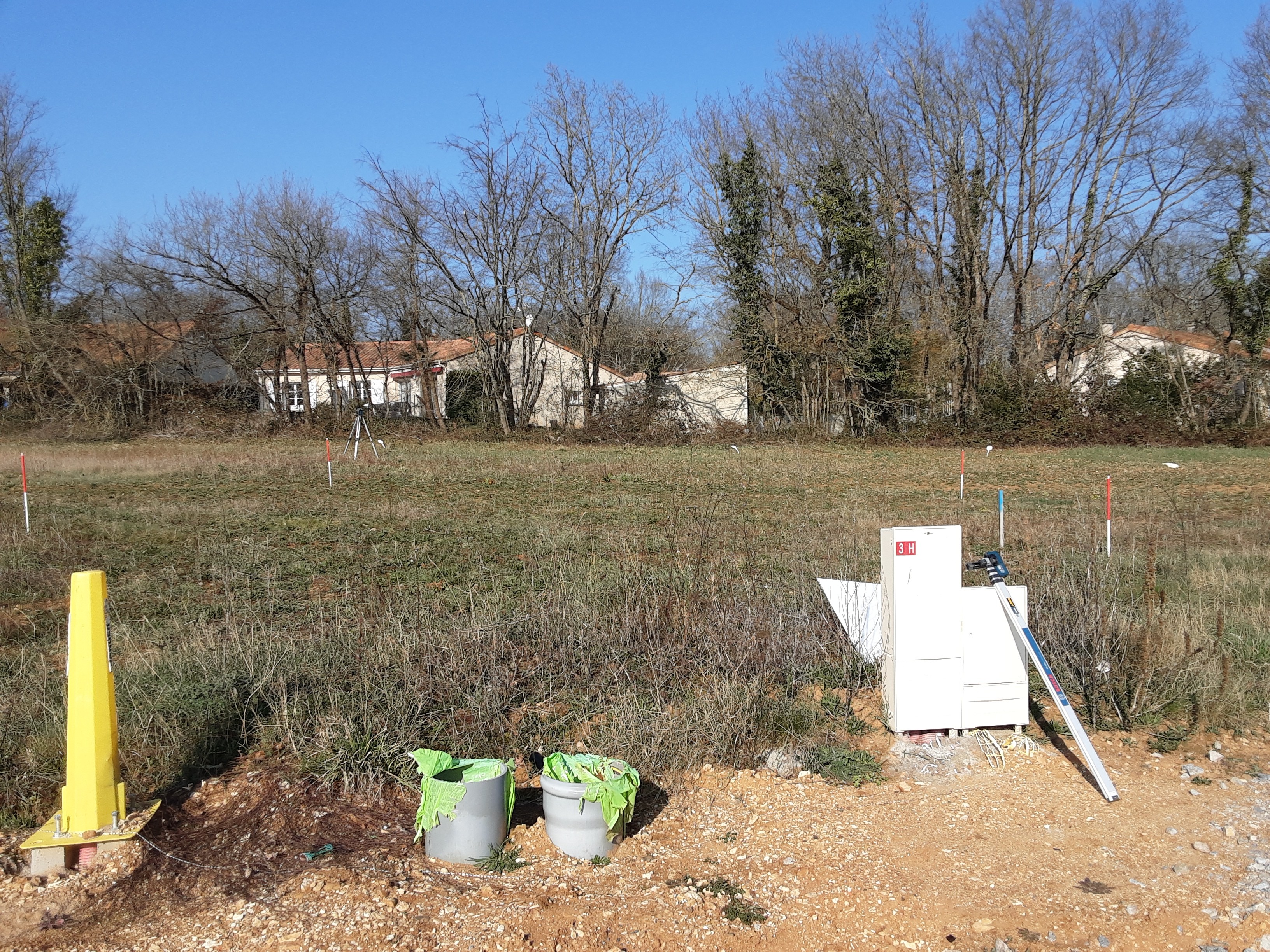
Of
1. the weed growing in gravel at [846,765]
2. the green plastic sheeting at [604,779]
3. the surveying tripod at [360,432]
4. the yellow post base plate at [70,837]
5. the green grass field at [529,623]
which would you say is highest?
the surveying tripod at [360,432]

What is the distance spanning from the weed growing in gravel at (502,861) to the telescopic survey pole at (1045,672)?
2257 mm

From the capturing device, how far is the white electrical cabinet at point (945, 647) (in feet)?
15.8

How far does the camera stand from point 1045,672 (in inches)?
176

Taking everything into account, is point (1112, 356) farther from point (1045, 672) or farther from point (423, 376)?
point (1045, 672)

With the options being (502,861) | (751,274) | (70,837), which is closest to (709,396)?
(751,274)

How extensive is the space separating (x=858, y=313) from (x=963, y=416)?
205 inches

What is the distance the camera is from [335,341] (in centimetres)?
3791

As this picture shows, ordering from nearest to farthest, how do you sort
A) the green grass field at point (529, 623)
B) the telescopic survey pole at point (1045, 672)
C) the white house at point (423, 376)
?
the telescopic survey pole at point (1045, 672), the green grass field at point (529, 623), the white house at point (423, 376)

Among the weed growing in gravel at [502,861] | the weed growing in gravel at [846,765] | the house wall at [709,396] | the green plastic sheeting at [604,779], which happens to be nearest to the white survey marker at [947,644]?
the weed growing in gravel at [846,765]

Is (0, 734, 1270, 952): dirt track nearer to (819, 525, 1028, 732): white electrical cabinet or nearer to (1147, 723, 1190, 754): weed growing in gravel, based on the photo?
(1147, 723, 1190, 754): weed growing in gravel

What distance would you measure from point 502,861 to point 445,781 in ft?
1.27

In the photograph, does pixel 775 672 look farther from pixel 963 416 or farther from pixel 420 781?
pixel 963 416

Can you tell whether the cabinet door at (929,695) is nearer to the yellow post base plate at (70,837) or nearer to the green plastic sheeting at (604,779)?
the green plastic sheeting at (604,779)

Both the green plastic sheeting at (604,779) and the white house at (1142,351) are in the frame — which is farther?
the white house at (1142,351)
